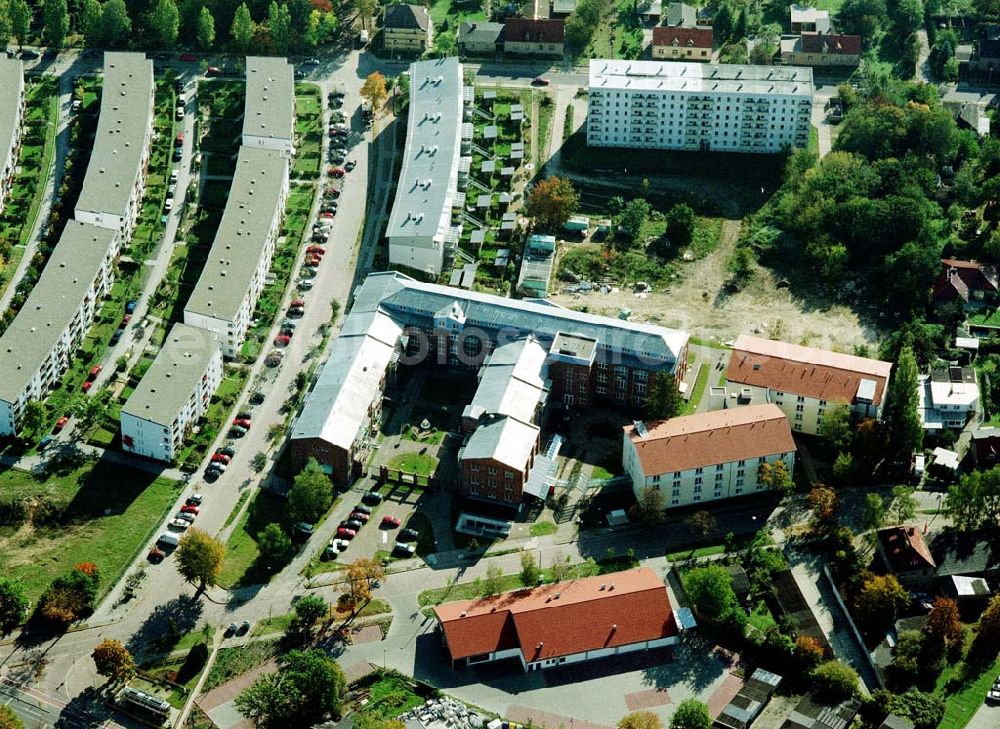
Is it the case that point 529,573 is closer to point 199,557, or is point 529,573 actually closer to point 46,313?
point 199,557

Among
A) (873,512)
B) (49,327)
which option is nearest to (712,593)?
(873,512)

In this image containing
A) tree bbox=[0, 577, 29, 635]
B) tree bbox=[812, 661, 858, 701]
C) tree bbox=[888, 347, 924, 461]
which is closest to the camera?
tree bbox=[812, 661, 858, 701]

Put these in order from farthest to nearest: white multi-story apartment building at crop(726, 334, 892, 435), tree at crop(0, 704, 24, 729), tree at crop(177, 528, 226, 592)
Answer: white multi-story apartment building at crop(726, 334, 892, 435)
tree at crop(177, 528, 226, 592)
tree at crop(0, 704, 24, 729)

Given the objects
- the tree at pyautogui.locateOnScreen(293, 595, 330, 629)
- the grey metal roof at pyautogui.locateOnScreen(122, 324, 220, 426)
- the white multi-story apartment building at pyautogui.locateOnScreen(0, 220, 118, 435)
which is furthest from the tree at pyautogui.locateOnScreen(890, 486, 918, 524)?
the white multi-story apartment building at pyautogui.locateOnScreen(0, 220, 118, 435)

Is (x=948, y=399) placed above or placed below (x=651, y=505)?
above

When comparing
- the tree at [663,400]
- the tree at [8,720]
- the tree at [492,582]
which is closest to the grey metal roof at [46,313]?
the tree at [8,720]

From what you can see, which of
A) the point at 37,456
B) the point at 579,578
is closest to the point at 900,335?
the point at 579,578

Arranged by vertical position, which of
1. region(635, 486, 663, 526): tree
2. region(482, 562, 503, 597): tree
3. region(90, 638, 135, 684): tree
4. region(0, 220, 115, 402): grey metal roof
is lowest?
region(90, 638, 135, 684): tree

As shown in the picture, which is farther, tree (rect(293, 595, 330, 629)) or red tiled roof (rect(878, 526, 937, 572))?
red tiled roof (rect(878, 526, 937, 572))

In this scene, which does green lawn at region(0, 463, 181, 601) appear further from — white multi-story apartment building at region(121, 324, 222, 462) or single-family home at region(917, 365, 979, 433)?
single-family home at region(917, 365, 979, 433)
